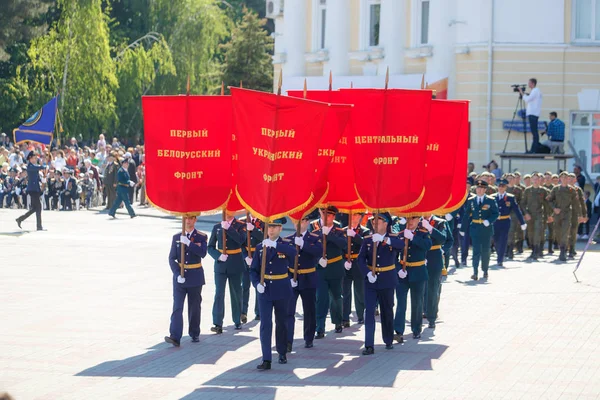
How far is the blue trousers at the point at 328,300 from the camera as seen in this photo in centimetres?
1652

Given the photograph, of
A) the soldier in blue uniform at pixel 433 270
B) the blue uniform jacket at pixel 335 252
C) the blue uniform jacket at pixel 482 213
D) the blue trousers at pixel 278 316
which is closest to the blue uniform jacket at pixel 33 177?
the blue uniform jacket at pixel 482 213

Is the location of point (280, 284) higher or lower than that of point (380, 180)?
lower

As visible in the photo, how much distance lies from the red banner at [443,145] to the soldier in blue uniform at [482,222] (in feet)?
17.7

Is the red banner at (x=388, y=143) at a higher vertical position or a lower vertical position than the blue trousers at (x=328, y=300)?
higher

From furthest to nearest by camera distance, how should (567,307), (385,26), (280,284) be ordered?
(385,26)
(567,307)
(280,284)

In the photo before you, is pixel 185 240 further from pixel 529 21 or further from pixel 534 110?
pixel 529 21

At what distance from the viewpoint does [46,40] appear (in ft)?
171

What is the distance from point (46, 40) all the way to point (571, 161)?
25.0m

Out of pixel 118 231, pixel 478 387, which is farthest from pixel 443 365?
pixel 118 231

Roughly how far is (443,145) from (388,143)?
5.17 feet

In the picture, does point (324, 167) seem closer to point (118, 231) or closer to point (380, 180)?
point (380, 180)

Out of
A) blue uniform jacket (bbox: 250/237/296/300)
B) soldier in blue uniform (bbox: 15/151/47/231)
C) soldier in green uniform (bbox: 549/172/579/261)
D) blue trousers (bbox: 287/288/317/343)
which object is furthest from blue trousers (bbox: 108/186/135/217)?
blue uniform jacket (bbox: 250/237/296/300)

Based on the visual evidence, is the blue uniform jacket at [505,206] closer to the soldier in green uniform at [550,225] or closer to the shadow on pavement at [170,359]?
the soldier in green uniform at [550,225]

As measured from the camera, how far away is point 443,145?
17.2 meters
